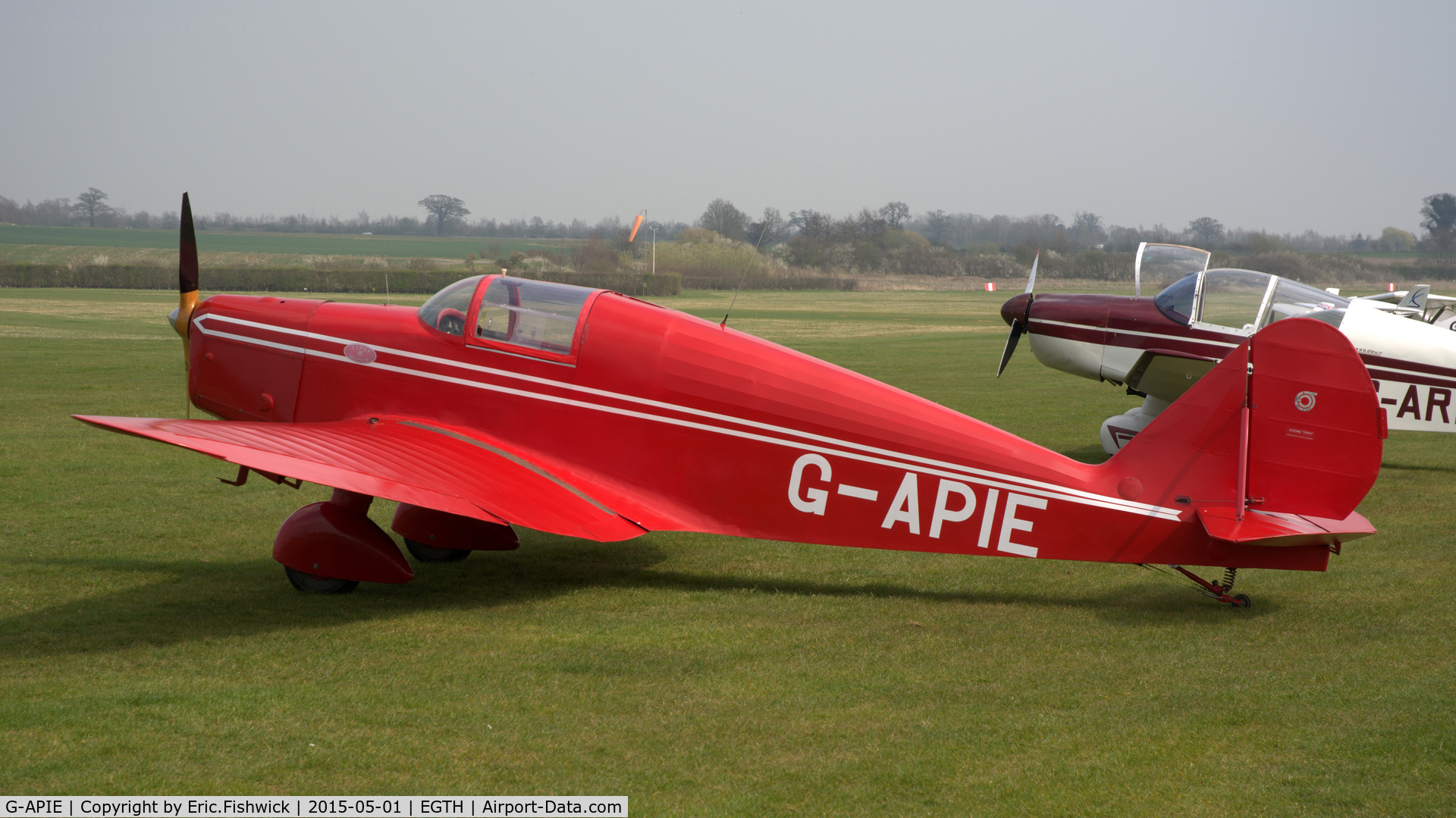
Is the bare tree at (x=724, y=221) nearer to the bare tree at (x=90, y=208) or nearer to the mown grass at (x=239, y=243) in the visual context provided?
the mown grass at (x=239, y=243)

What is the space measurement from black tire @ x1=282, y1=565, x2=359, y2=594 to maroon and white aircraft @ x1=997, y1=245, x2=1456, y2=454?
7400 mm

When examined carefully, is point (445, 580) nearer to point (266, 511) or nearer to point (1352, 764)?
point (266, 511)

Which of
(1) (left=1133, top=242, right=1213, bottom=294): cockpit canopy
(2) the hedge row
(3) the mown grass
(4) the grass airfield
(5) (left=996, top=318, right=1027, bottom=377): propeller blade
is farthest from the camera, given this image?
(3) the mown grass

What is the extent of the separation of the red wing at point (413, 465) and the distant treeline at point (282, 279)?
42.0 metres

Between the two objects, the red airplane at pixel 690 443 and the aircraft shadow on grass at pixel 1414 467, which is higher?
the red airplane at pixel 690 443

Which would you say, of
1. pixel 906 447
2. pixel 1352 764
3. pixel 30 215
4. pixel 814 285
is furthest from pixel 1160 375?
pixel 30 215

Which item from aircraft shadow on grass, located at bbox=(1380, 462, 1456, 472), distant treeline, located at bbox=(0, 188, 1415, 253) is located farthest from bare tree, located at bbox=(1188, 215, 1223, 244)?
aircraft shadow on grass, located at bbox=(1380, 462, 1456, 472)

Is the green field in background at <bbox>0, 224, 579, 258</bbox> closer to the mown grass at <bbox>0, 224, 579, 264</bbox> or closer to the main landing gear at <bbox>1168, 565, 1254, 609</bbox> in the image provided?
the mown grass at <bbox>0, 224, 579, 264</bbox>

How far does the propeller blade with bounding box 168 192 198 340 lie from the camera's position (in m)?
7.76

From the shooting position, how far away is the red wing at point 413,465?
5582mm

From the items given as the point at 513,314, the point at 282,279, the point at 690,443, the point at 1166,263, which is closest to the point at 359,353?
the point at 513,314

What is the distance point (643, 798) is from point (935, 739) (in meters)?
1.31

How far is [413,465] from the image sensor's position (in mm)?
6234

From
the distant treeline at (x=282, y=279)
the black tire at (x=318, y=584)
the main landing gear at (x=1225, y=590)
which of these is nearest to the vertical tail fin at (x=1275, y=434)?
the main landing gear at (x=1225, y=590)
